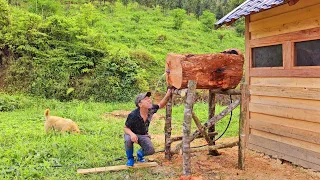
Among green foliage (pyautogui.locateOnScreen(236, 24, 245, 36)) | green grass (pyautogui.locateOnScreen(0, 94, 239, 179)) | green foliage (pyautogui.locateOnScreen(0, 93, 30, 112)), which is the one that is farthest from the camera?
green foliage (pyautogui.locateOnScreen(236, 24, 245, 36))

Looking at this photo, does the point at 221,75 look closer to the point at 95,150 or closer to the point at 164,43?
the point at 95,150

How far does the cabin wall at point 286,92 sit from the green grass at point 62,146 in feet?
7.53

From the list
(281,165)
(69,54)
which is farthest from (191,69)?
(69,54)

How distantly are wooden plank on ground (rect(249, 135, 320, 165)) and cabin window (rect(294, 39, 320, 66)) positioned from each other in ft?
4.84

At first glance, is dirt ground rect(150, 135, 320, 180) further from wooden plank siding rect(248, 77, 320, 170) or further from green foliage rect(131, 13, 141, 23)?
green foliage rect(131, 13, 141, 23)

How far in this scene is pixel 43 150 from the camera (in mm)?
5570

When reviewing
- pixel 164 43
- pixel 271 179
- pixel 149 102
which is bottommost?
pixel 271 179

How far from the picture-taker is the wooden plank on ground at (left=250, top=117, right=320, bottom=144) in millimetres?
4933

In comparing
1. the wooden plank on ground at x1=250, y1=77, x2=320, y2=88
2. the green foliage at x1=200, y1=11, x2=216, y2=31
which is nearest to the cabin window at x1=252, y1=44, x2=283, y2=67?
the wooden plank on ground at x1=250, y1=77, x2=320, y2=88

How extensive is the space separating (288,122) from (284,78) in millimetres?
802

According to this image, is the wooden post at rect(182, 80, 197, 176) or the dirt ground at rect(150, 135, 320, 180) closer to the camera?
the wooden post at rect(182, 80, 197, 176)

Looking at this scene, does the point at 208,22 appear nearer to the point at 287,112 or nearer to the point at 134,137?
the point at 287,112

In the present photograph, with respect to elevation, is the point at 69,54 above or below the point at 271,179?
above

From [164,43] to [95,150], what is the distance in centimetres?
1452
